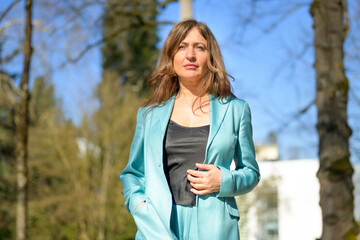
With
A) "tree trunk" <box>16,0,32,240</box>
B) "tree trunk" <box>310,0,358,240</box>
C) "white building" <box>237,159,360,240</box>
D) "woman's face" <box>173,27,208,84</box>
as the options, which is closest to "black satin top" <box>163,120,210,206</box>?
"woman's face" <box>173,27,208,84</box>

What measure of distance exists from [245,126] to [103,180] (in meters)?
17.3

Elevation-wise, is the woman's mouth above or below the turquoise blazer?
above

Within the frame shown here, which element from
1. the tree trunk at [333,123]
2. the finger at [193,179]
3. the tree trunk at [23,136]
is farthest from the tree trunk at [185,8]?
the finger at [193,179]

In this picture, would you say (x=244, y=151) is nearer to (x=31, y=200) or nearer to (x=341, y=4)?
(x=341, y=4)

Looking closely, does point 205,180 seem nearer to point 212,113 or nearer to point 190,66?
point 212,113

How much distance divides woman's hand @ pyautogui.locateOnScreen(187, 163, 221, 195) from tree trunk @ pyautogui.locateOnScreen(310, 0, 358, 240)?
2588mm

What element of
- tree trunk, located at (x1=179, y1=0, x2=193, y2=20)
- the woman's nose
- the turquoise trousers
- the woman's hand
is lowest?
the turquoise trousers

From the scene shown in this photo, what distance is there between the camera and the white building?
21016mm

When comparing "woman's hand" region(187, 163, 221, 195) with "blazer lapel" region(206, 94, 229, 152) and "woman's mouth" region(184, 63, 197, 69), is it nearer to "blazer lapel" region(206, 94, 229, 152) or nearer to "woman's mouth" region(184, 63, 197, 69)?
"blazer lapel" region(206, 94, 229, 152)

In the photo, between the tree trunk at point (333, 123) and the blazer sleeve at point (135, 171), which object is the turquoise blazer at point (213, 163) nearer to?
the blazer sleeve at point (135, 171)

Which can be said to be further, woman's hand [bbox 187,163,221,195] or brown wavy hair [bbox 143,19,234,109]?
brown wavy hair [bbox 143,19,234,109]

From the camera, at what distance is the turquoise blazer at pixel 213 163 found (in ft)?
6.54

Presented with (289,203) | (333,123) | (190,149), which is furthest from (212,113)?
(289,203)

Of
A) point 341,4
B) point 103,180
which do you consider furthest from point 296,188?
point 341,4
